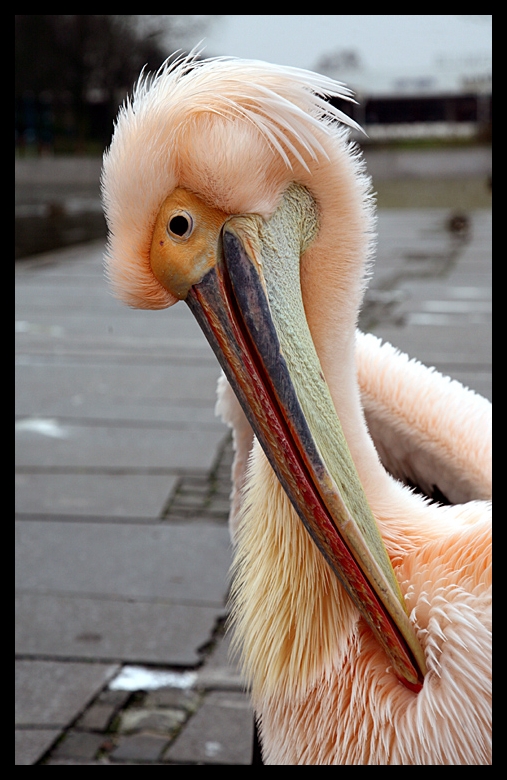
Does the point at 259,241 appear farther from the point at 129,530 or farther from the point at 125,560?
the point at 129,530

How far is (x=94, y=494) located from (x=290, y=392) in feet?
9.05

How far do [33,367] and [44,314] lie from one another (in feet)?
6.13

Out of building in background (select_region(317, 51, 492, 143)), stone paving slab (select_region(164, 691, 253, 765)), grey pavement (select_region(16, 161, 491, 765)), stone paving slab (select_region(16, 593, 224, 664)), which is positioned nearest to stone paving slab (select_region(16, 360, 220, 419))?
grey pavement (select_region(16, 161, 491, 765))

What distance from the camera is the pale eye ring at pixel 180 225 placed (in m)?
1.28

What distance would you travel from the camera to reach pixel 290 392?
4.22ft

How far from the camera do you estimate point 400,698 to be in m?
1.39

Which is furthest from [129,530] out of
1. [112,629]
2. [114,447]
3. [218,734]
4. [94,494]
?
[218,734]

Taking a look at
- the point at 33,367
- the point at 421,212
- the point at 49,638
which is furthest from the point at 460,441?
the point at 421,212

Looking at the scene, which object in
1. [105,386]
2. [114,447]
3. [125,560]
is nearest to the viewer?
[125,560]

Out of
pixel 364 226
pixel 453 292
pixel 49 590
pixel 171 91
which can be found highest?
pixel 171 91

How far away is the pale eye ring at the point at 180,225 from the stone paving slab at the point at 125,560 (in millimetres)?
1930

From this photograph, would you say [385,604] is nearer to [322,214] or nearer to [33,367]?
[322,214]

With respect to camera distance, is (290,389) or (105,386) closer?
(290,389)

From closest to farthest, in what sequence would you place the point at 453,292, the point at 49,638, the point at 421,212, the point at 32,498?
the point at 49,638
the point at 32,498
the point at 453,292
the point at 421,212
